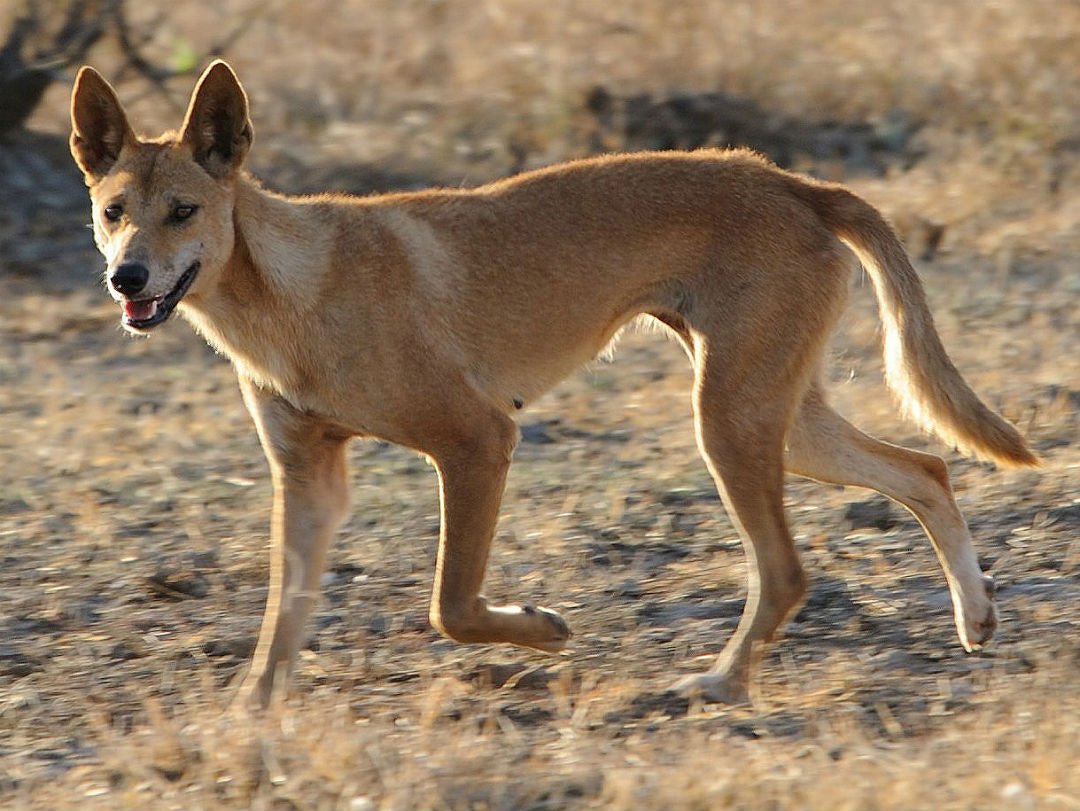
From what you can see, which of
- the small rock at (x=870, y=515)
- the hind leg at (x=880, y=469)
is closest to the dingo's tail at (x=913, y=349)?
the hind leg at (x=880, y=469)

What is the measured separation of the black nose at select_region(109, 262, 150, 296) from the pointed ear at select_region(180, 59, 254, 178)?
0.46 meters

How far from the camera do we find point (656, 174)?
5.17 m

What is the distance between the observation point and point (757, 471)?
4.89 meters

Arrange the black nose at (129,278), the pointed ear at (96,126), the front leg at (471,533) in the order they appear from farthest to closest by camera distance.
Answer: the pointed ear at (96,126) → the front leg at (471,533) → the black nose at (129,278)

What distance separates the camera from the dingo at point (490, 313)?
4.78 m

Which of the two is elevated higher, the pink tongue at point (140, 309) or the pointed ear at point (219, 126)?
the pointed ear at point (219, 126)

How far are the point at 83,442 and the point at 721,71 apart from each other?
217 inches

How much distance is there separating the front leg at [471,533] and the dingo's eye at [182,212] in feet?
3.06

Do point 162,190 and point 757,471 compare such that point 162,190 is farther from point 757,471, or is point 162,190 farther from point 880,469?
point 880,469

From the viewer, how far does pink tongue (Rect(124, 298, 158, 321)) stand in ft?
15.2

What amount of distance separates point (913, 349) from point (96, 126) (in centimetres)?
243

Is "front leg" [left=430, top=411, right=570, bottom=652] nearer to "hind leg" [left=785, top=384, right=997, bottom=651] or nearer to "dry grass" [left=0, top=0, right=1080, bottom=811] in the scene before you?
"dry grass" [left=0, top=0, right=1080, bottom=811]

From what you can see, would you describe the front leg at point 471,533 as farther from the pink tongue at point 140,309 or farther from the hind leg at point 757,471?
the pink tongue at point 140,309

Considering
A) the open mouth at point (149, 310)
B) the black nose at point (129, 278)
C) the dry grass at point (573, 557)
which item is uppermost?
the black nose at point (129, 278)
